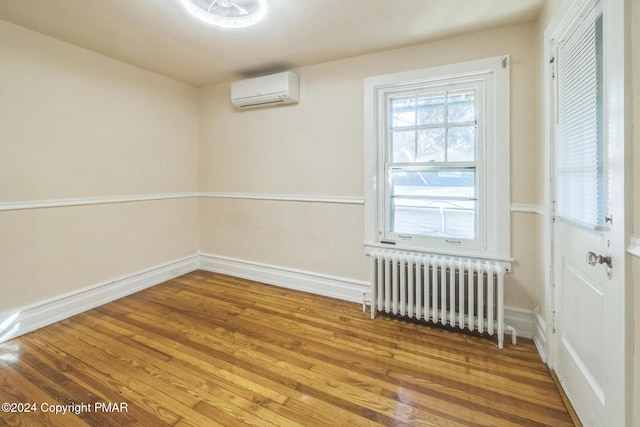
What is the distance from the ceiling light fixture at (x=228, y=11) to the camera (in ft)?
6.07

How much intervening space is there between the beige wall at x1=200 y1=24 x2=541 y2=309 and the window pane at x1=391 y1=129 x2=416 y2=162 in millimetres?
317

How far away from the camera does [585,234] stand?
1.37 m

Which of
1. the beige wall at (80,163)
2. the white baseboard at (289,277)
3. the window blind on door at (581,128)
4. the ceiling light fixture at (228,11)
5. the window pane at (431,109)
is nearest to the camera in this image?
the window blind on door at (581,128)

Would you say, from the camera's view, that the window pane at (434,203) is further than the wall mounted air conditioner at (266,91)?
No

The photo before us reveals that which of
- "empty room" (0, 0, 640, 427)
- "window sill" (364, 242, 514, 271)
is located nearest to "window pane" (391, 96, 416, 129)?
"empty room" (0, 0, 640, 427)

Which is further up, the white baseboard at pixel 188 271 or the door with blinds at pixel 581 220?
the door with blinds at pixel 581 220

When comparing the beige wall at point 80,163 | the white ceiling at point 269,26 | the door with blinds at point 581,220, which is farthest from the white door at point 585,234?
the beige wall at point 80,163

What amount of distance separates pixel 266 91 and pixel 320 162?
0.97 metres

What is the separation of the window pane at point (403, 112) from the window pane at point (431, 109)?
6 cm

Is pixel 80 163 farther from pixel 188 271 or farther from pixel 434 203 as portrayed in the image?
pixel 434 203

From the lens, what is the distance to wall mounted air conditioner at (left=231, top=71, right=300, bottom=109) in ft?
9.52

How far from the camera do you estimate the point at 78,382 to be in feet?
5.59

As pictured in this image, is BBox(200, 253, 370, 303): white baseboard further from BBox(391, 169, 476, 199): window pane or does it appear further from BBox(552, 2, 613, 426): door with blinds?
BBox(552, 2, 613, 426): door with blinds

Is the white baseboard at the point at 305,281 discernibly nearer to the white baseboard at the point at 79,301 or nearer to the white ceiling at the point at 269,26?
the white baseboard at the point at 79,301
